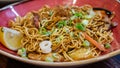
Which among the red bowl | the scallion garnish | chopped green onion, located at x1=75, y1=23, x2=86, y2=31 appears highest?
the red bowl

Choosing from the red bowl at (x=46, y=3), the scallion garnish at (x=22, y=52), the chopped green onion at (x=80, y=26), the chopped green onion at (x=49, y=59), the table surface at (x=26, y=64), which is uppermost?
the red bowl at (x=46, y=3)

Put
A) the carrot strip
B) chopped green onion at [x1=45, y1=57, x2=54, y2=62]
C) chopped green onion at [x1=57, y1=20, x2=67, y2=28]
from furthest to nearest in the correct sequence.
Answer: chopped green onion at [x1=57, y1=20, x2=67, y2=28]
the carrot strip
chopped green onion at [x1=45, y1=57, x2=54, y2=62]

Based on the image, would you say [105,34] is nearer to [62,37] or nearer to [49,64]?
[62,37]

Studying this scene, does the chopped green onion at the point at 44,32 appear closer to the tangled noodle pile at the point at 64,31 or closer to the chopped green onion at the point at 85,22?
the tangled noodle pile at the point at 64,31

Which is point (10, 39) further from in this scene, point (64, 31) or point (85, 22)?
point (85, 22)

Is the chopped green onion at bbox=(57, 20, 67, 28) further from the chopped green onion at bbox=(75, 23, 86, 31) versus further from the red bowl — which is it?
the red bowl

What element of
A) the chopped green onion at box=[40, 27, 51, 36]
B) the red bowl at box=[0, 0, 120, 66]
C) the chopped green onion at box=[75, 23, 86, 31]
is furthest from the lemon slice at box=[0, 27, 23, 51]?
the chopped green onion at box=[75, 23, 86, 31]

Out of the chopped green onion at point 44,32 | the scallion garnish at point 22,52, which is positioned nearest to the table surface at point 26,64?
the scallion garnish at point 22,52

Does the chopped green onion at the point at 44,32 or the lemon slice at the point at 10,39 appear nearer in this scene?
the lemon slice at the point at 10,39

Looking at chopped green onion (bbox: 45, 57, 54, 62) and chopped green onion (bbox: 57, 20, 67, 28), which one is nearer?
chopped green onion (bbox: 45, 57, 54, 62)
